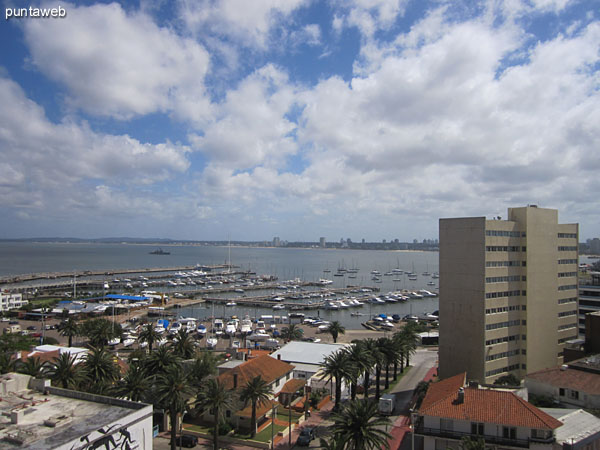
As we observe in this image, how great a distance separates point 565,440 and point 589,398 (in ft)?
33.9

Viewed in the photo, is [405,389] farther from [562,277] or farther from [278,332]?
[278,332]

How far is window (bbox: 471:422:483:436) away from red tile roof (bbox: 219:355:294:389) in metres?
16.8

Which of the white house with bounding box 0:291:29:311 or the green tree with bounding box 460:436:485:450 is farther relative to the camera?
the white house with bounding box 0:291:29:311

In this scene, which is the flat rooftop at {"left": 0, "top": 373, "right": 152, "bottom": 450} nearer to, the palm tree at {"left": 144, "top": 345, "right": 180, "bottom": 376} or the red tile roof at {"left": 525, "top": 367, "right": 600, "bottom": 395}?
the palm tree at {"left": 144, "top": 345, "right": 180, "bottom": 376}

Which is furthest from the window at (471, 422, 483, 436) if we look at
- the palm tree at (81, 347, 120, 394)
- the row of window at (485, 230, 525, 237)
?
the palm tree at (81, 347, 120, 394)

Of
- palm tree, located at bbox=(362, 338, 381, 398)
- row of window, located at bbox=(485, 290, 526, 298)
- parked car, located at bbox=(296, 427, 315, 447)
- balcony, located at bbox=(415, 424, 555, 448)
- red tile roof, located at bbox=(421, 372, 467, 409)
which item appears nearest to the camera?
balcony, located at bbox=(415, 424, 555, 448)

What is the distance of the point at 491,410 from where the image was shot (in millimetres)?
24750

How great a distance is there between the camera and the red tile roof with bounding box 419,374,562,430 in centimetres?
2353

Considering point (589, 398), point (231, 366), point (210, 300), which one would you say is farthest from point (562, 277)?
point (210, 300)

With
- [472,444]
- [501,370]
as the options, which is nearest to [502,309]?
[501,370]

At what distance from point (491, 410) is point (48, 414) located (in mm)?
24348

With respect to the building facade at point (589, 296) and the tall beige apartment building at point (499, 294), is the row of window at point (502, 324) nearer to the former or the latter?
the tall beige apartment building at point (499, 294)

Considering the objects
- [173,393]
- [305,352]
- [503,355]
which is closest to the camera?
[173,393]

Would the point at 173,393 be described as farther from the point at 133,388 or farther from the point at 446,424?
the point at 446,424
